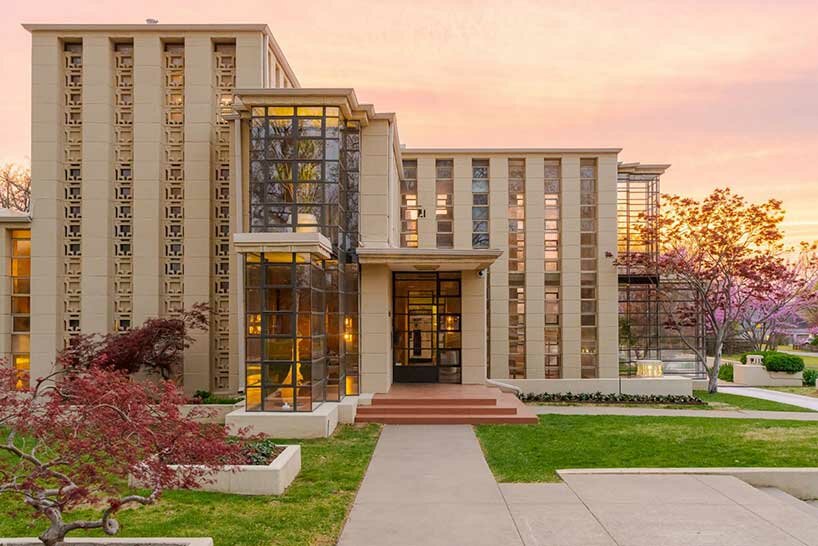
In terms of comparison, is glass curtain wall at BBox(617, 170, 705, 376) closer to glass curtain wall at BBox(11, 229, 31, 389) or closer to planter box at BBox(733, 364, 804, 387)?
planter box at BBox(733, 364, 804, 387)

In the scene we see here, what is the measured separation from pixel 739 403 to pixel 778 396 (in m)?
3.42

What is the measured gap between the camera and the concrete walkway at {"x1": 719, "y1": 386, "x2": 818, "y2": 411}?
58.6 ft

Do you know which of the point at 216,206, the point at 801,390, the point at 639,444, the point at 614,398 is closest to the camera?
the point at 639,444

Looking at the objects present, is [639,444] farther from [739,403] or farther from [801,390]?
[801,390]

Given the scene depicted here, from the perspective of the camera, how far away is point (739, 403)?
17672 mm

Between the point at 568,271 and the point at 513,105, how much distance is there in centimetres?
798

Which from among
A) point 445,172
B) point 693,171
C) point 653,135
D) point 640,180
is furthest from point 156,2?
point 693,171

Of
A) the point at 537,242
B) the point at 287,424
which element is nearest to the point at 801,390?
the point at 537,242

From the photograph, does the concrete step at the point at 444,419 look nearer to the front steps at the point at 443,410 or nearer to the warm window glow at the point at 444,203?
the front steps at the point at 443,410

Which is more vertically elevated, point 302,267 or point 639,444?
point 302,267

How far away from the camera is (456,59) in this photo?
1934cm

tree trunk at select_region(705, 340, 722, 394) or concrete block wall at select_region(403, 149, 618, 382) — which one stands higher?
concrete block wall at select_region(403, 149, 618, 382)

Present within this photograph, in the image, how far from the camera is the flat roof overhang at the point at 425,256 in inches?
565

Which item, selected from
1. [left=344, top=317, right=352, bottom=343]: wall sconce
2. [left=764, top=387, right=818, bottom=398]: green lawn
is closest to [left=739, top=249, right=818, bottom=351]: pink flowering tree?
[left=764, top=387, right=818, bottom=398]: green lawn
